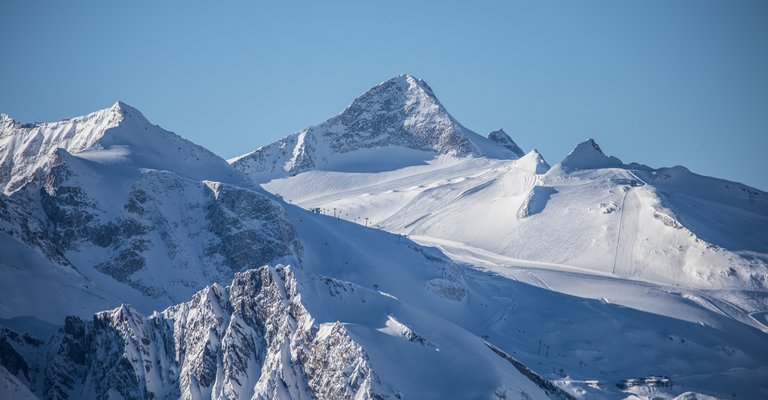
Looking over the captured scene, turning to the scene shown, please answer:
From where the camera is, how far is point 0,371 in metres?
184

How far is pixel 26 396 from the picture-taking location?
179m

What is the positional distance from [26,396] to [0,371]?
799 cm
